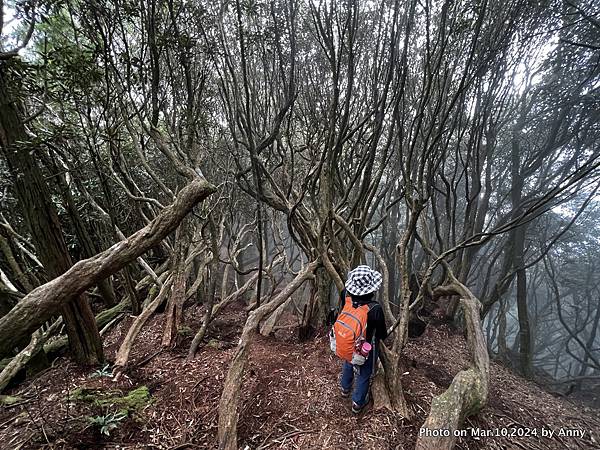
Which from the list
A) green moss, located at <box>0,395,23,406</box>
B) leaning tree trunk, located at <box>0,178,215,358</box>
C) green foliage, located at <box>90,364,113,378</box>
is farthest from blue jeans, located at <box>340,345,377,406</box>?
green moss, located at <box>0,395,23,406</box>

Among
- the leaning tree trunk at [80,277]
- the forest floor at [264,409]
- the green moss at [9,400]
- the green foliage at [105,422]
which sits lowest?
the forest floor at [264,409]

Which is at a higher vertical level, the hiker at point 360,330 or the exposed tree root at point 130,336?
the hiker at point 360,330

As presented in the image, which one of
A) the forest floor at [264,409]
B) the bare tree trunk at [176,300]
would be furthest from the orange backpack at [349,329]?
the bare tree trunk at [176,300]

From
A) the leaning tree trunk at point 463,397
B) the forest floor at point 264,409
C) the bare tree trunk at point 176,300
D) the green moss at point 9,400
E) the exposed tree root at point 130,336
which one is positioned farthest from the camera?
the bare tree trunk at point 176,300

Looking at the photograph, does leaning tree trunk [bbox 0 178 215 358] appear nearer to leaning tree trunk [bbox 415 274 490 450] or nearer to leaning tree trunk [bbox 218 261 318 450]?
leaning tree trunk [bbox 218 261 318 450]

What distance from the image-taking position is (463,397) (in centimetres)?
279

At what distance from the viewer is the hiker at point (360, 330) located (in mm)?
3008

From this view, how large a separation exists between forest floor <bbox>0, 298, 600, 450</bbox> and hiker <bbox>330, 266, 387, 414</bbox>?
0.31m

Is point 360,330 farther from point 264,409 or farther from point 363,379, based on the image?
point 264,409

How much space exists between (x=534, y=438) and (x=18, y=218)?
9566 mm

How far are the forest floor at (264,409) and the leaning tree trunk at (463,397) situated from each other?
354 millimetres

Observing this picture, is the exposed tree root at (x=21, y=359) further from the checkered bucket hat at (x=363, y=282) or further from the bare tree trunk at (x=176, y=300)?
the checkered bucket hat at (x=363, y=282)

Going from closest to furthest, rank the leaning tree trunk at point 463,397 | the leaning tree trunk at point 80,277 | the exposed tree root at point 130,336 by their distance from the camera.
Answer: the leaning tree trunk at point 80,277, the leaning tree trunk at point 463,397, the exposed tree root at point 130,336

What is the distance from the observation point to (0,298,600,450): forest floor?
8.93ft
